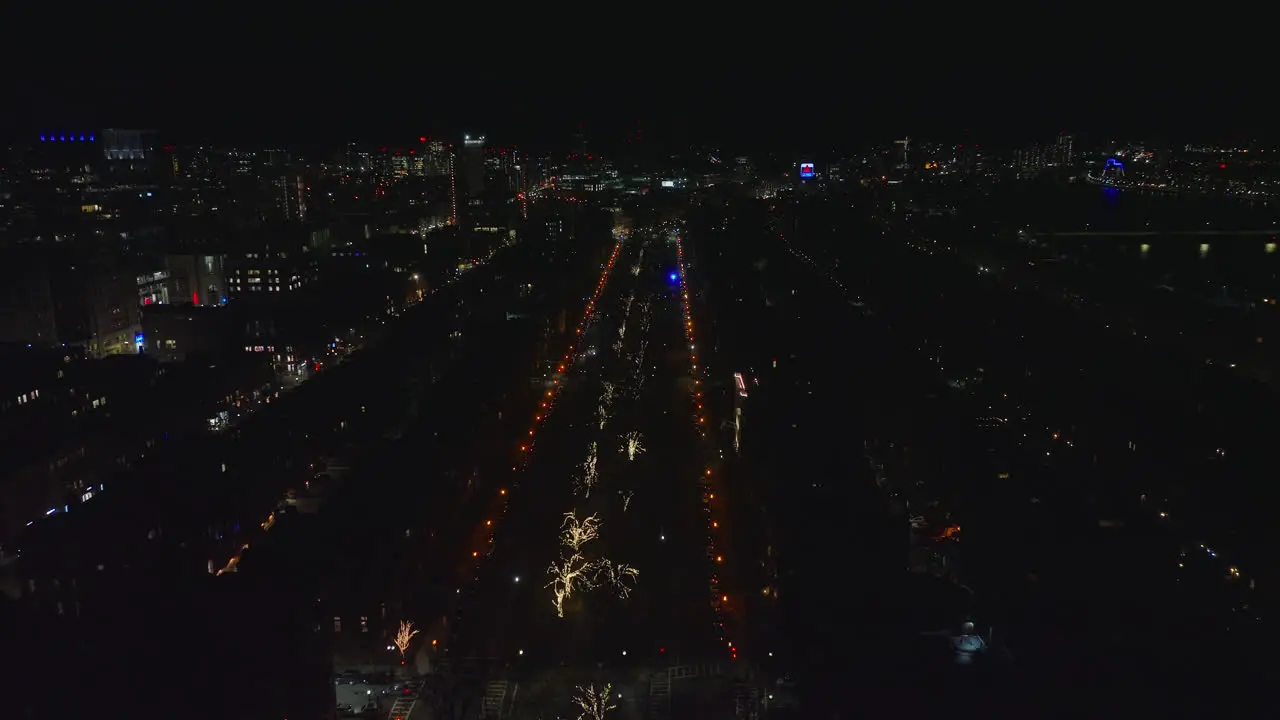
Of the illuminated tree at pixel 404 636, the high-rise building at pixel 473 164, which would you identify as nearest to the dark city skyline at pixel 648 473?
the illuminated tree at pixel 404 636

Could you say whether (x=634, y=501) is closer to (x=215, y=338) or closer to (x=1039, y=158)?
(x=215, y=338)

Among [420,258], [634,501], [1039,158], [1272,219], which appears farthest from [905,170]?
[634,501]

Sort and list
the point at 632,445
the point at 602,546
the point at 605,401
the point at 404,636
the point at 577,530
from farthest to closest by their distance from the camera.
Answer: the point at 605,401, the point at 632,445, the point at 577,530, the point at 602,546, the point at 404,636

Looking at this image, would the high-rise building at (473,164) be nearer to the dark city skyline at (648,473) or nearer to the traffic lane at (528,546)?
the dark city skyline at (648,473)

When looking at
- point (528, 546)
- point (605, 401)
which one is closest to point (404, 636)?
point (528, 546)

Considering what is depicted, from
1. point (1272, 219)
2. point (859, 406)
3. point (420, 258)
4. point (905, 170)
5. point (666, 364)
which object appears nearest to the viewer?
point (859, 406)

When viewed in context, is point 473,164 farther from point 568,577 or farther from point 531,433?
point 568,577
